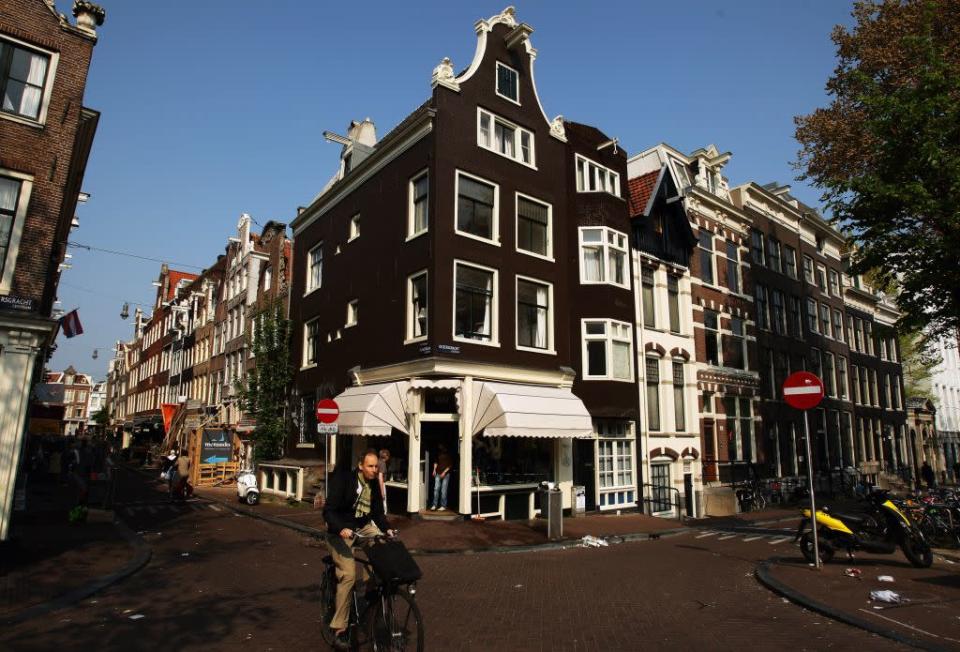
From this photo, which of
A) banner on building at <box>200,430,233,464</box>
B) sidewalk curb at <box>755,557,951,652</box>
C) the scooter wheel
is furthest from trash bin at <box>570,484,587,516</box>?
banner on building at <box>200,430,233,464</box>

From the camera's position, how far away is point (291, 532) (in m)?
15.3

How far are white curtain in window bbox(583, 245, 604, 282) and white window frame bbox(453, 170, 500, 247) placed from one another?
13.4 ft

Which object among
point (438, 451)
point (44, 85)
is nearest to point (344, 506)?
point (438, 451)

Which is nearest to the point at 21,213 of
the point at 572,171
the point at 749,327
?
the point at 572,171

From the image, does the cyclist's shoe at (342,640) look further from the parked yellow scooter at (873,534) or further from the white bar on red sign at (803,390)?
the parked yellow scooter at (873,534)

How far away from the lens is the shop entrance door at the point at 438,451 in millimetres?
17547

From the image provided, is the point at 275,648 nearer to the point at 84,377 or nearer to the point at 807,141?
the point at 807,141

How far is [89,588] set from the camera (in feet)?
29.1

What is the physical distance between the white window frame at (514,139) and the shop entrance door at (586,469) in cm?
991

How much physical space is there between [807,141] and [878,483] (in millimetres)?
26691

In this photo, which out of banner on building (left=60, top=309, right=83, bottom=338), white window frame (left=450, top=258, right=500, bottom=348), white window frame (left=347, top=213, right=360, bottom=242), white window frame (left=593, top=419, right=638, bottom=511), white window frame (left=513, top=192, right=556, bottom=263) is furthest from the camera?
banner on building (left=60, top=309, right=83, bottom=338)

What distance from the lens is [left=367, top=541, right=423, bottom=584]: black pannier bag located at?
5.47m

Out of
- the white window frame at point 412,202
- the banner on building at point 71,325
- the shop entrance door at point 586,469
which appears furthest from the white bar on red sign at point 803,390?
the banner on building at point 71,325

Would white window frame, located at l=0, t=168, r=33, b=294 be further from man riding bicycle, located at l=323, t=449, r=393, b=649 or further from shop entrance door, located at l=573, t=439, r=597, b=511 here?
shop entrance door, located at l=573, t=439, r=597, b=511
